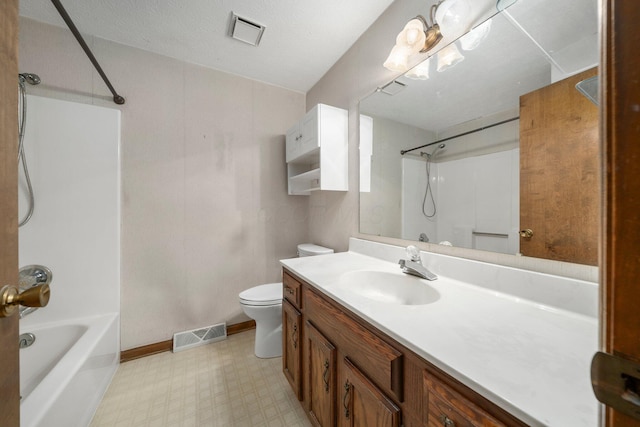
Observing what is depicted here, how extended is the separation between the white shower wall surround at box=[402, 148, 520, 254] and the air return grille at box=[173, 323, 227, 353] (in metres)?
1.76

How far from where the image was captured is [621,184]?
0.83 feet

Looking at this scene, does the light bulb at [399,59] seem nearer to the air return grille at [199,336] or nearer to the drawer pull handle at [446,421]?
the drawer pull handle at [446,421]

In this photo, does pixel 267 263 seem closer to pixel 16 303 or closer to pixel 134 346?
pixel 134 346

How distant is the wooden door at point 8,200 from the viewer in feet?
1.38

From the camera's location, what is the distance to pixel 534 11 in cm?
84

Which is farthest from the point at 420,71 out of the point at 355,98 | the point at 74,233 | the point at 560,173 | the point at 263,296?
the point at 74,233

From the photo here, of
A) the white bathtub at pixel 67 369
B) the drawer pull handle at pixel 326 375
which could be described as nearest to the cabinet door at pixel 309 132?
the drawer pull handle at pixel 326 375

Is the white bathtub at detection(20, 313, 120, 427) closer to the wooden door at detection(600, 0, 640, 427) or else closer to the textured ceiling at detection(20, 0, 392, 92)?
the wooden door at detection(600, 0, 640, 427)

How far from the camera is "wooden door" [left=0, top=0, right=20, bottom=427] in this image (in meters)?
0.42

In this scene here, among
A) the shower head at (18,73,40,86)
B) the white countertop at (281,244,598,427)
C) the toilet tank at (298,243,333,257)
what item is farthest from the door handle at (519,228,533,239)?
the shower head at (18,73,40,86)

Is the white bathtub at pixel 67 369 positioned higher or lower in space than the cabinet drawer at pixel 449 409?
lower

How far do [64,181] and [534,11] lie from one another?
262 centimetres

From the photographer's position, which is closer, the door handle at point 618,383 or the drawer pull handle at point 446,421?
the door handle at point 618,383

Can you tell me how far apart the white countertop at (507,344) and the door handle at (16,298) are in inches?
29.3
